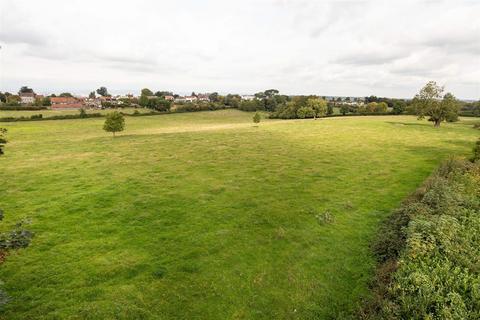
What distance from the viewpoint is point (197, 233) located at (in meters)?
18.4

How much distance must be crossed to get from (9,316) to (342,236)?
17584 mm

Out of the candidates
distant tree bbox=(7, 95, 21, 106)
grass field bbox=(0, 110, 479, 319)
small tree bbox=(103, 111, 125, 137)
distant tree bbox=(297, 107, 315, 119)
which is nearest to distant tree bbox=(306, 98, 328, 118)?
distant tree bbox=(297, 107, 315, 119)

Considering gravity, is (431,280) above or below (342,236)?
above

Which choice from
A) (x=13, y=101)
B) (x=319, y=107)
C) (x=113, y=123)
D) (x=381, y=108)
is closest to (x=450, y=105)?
(x=319, y=107)

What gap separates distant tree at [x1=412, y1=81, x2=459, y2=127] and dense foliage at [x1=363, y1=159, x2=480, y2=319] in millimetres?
65914

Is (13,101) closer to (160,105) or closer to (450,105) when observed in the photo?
(160,105)

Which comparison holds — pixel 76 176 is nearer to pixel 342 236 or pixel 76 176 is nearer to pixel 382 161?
pixel 342 236

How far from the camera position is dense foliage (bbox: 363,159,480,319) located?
30.7 ft

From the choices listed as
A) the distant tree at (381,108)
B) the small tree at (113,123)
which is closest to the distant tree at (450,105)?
the distant tree at (381,108)

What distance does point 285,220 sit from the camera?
2022cm

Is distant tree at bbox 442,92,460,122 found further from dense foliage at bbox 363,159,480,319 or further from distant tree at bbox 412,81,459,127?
dense foliage at bbox 363,159,480,319

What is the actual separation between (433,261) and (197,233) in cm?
1279

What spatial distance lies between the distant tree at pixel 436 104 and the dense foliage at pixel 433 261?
65914mm

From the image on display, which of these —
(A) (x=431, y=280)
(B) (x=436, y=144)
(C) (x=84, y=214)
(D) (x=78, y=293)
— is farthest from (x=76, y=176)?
(B) (x=436, y=144)
